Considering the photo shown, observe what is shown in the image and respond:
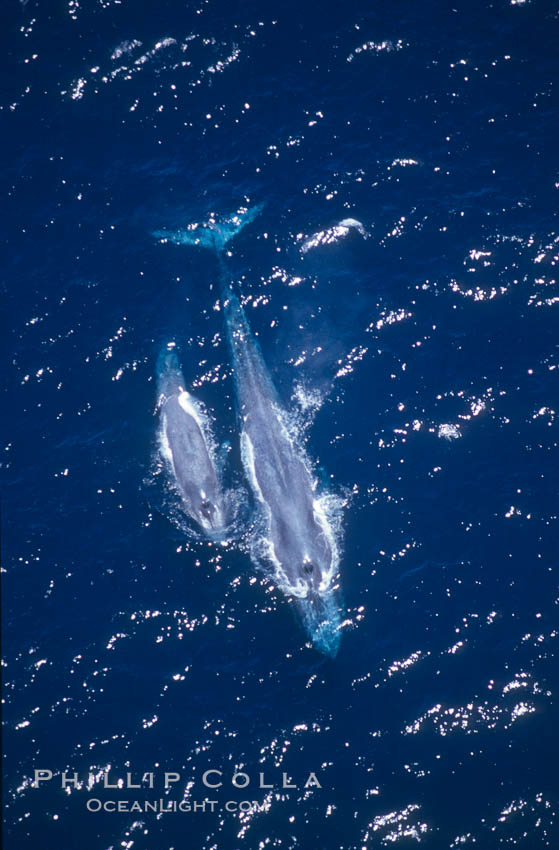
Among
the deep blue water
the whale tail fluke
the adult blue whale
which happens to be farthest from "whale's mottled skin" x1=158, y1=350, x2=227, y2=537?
the whale tail fluke

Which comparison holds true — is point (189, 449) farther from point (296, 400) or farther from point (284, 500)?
point (296, 400)

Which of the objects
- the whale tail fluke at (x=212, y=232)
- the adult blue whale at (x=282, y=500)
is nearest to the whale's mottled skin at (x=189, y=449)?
the adult blue whale at (x=282, y=500)

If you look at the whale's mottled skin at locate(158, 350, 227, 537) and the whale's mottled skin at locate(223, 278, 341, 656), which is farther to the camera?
the whale's mottled skin at locate(158, 350, 227, 537)

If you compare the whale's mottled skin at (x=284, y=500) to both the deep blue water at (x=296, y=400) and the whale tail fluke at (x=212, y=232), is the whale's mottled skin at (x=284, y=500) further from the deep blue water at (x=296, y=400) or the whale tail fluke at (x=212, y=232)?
the whale tail fluke at (x=212, y=232)

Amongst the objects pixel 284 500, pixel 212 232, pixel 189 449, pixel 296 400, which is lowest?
pixel 284 500

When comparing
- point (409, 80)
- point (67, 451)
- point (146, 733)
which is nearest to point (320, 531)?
point (146, 733)

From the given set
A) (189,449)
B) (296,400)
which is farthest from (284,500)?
(189,449)

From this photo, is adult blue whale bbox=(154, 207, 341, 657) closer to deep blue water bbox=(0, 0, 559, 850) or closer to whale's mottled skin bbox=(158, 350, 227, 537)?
deep blue water bbox=(0, 0, 559, 850)
